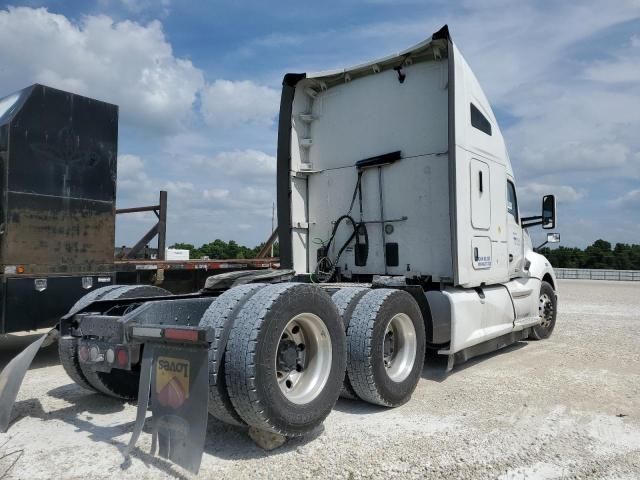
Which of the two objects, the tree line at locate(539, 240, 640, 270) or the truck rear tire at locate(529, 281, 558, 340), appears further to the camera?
the tree line at locate(539, 240, 640, 270)

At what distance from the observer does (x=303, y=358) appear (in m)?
3.92

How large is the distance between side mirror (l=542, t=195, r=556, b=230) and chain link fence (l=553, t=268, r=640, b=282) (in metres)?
29.2

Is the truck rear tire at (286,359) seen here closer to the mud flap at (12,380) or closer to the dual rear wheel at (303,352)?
the dual rear wheel at (303,352)

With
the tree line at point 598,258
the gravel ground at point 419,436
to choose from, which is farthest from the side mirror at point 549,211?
the tree line at point 598,258

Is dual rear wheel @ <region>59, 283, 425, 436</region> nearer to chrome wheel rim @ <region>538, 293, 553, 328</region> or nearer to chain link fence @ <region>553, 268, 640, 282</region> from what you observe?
chrome wheel rim @ <region>538, 293, 553, 328</region>

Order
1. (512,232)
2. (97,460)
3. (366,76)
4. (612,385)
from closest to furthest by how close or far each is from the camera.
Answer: (97,460) < (612,385) < (366,76) < (512,232)

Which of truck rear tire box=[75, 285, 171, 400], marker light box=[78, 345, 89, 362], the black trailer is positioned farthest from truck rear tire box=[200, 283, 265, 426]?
the black trailer

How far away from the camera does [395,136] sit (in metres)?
6.49

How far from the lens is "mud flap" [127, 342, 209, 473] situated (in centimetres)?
310

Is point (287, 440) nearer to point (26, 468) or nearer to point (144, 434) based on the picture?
point (144, 434)

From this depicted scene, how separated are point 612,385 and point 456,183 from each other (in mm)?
2732

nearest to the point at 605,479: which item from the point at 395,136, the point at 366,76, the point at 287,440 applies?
the point at 287,440

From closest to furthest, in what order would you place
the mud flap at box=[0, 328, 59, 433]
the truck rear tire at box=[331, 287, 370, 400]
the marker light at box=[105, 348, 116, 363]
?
the marker light at box=[105, 348, 116, 363], the mud flap at box=[0, 328, 59, 433], the truck rear tire at box=[331, 287, 370, 400]

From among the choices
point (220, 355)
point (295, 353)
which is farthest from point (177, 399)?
point (295, 353)
